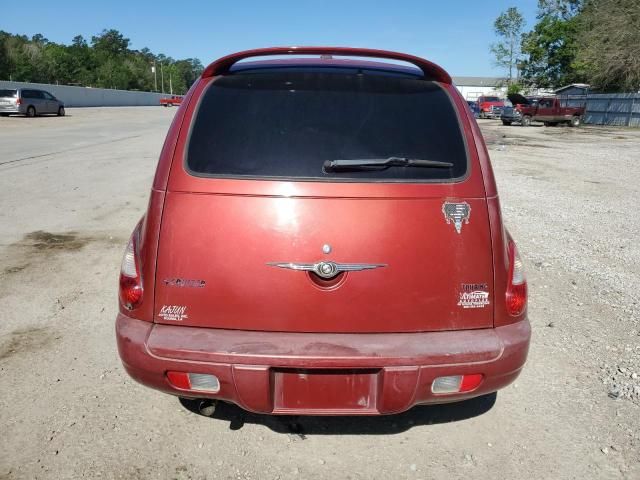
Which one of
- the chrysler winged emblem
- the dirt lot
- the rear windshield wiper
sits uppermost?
the rear windshield wiper

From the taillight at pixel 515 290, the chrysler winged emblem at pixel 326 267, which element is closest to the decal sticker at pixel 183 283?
the chrysler winged emblem at pixel 326 267

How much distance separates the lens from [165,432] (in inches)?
105

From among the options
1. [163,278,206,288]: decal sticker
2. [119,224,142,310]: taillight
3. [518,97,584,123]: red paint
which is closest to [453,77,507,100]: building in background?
[518,97,584,123]: red paint

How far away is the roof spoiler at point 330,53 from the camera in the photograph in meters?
2.49

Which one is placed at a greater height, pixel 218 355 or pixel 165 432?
pixel 218 355

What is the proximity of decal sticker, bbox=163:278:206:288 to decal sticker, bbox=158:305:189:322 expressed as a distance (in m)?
0.10

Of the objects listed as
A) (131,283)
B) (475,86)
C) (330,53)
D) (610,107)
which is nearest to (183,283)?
(131,283)

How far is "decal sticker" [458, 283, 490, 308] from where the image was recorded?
2225 millimetres

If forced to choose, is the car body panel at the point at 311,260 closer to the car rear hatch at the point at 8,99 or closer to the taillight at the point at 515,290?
the taillight at the point at 515,290

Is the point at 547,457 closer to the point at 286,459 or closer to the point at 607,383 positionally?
the point at 607,383

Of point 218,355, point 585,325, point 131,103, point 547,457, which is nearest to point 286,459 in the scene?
point 218,355

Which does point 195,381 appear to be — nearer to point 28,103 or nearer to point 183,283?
point 183,283

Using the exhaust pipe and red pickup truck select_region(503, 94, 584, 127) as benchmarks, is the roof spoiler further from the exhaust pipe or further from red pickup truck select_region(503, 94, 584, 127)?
red pickup truck select_region(503, 94, 584, 127)

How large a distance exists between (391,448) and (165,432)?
3.83 ft
